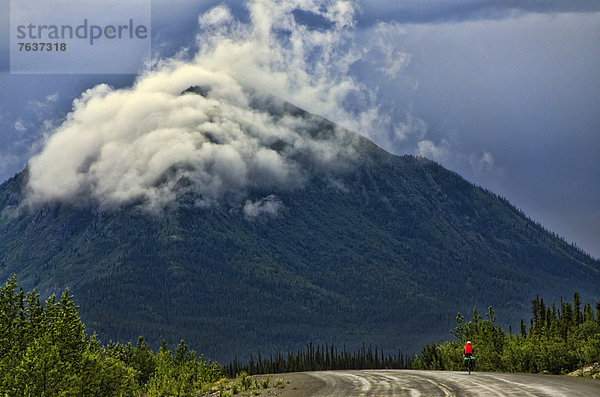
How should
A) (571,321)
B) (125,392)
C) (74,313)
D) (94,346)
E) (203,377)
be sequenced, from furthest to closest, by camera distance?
(571,321) < (94,346) < (203,377) < (125,392) < (74,313)

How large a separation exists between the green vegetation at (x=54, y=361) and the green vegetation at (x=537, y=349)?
2814 cm

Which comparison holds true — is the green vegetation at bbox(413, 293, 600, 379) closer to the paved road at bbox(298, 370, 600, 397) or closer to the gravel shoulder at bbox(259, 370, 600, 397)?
the gravel shoulder at bbox(259, 370, 600, 397)

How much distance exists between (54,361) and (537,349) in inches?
1578

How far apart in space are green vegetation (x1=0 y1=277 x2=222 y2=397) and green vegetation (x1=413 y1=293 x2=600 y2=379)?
92.3 ft

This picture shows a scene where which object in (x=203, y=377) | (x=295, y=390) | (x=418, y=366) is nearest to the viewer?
(x=295, y=390)

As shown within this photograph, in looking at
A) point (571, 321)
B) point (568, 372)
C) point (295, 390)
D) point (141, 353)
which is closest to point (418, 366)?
point (571, 321)

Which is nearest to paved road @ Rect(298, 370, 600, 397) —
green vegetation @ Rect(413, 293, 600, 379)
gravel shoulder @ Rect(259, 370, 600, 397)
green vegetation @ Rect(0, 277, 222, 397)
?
gravel shoulder @ Rect(259, 370, 600, 397)

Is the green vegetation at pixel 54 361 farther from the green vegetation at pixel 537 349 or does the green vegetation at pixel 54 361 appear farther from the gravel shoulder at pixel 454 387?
the green vegetation at pixel 537 349

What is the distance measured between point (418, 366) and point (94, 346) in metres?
56.4

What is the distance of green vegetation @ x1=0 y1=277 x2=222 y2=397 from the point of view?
4562 centimetres

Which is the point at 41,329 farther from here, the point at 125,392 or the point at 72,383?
the point at 125,392

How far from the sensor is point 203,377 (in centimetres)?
7850

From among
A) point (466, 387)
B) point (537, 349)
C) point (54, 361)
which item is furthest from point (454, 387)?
point (54, 361)

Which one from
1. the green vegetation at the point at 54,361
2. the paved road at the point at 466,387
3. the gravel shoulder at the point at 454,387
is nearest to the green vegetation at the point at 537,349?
the gravel shoulder at the point at 454,387
